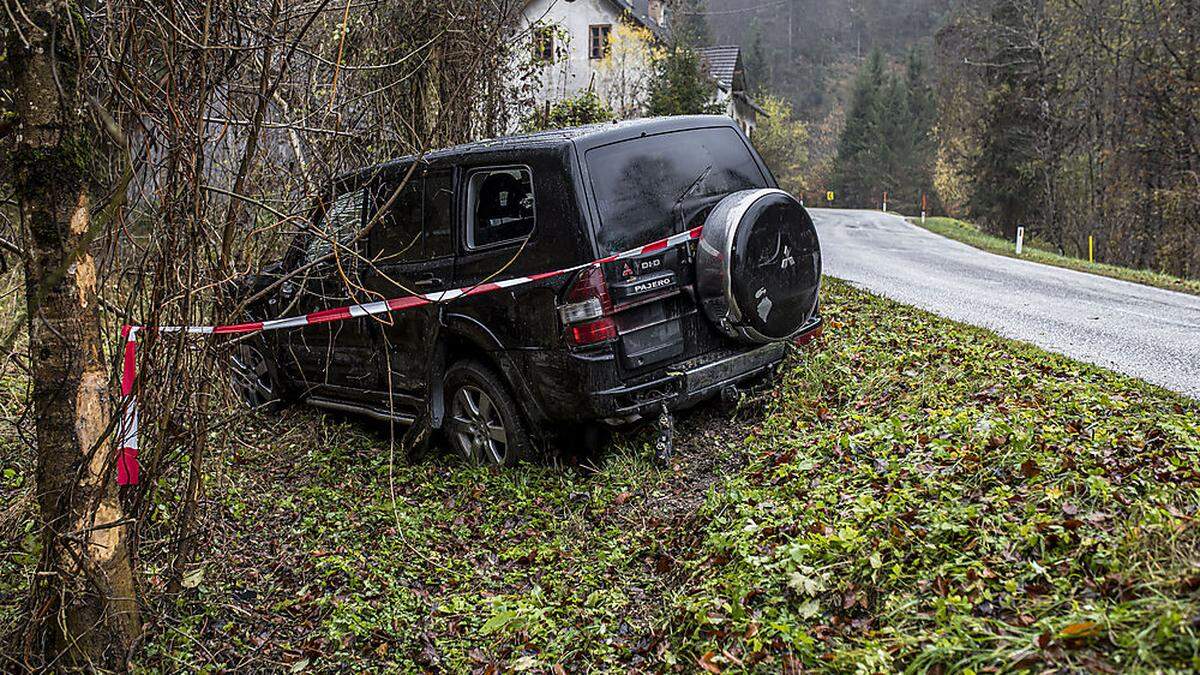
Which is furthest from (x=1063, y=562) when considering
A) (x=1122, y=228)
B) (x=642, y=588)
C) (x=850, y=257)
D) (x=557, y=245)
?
(x=1122, y=228)

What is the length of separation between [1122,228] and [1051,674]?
102ft

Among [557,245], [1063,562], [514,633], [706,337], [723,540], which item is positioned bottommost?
[514,633]

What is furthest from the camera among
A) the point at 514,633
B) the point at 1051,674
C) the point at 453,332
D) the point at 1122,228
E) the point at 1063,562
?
the point at 1122,228

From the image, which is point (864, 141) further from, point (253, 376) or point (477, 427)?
point (477, 427)

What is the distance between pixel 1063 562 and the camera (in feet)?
11.2

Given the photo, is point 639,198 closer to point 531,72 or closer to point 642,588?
point 642,588

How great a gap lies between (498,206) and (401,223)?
0.99 m

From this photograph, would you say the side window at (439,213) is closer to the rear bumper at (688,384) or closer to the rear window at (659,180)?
the rear window at (659,180)

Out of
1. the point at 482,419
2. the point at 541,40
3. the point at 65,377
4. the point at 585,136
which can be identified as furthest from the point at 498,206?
the point at 541,40

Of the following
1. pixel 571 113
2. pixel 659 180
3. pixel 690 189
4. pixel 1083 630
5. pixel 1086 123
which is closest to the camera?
pixel 1083 630

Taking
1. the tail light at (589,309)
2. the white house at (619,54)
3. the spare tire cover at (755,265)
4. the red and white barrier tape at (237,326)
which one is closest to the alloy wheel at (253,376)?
the red and white barrier tape at (237,326)

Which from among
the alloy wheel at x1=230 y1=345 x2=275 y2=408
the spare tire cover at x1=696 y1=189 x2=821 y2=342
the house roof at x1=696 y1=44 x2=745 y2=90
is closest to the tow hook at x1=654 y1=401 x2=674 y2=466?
Answer: the spare tire cover at x1=696 y1=189 x2=821 y2=342

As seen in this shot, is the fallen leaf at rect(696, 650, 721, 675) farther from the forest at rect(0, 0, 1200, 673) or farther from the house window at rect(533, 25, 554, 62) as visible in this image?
the house window at rect(533, 25, 554, 62)

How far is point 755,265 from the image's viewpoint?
571 centimetres
